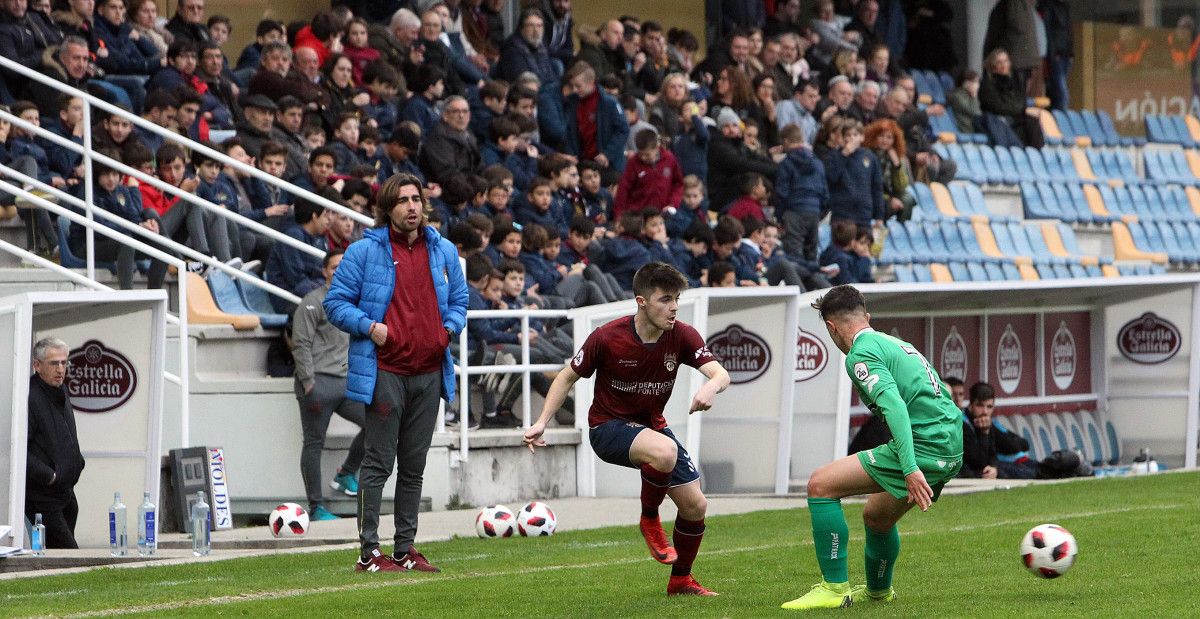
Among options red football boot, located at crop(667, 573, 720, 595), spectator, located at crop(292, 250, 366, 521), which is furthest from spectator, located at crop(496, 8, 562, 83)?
red football boot, located at crop(667, 573, 720, 595)

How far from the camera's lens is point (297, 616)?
28.6 feet

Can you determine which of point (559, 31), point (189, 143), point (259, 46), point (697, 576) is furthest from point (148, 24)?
point (697, 576)

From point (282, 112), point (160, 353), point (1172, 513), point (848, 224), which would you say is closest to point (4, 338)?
point (160, 353)

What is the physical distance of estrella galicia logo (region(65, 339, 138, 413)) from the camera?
13.2 m

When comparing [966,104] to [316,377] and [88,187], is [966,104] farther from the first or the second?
[88,187]

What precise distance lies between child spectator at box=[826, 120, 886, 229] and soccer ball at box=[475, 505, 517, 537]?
427 inches

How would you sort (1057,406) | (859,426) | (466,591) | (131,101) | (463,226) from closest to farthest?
(466,591) → (463,226) → (131,101) → (859,426) → (1057,406)

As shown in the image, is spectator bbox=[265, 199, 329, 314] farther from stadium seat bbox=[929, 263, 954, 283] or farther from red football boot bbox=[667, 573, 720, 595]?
stadium seat bbox=[929, 263, 954, 283]

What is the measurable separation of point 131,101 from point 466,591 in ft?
28.9

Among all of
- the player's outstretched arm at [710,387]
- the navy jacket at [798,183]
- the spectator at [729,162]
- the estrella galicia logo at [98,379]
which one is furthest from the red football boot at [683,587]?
the navy jacket at [798,183]

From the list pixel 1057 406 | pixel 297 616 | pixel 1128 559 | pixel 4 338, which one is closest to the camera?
pixel 297 616

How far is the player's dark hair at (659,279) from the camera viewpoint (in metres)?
9.02

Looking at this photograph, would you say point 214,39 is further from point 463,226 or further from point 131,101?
point 463,226

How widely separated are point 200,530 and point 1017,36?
20266 millimetres
